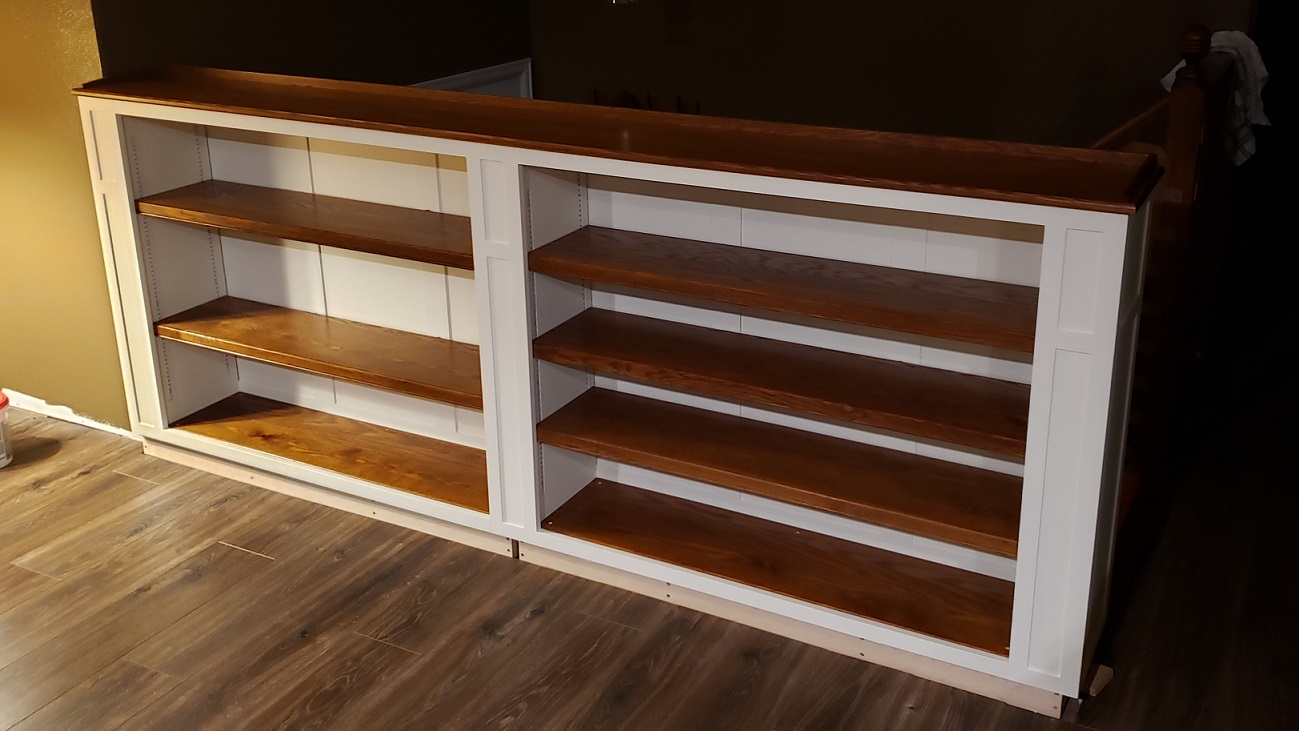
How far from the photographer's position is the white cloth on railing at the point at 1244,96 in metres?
3.67

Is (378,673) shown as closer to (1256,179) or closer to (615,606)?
(615,606)

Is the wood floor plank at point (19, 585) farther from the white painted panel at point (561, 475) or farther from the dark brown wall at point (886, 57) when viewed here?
the dark brown wall at point (886, 57)

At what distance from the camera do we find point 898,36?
518 cm

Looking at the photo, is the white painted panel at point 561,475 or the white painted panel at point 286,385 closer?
the white painted panel at point 561,475

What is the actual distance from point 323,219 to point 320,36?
1.76 m

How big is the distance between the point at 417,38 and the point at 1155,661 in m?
3.84

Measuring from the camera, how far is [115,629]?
2.90 metres

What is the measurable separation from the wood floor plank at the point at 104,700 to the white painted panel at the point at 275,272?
1.26 m

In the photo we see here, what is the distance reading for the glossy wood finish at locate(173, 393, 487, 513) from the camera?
3303 mm

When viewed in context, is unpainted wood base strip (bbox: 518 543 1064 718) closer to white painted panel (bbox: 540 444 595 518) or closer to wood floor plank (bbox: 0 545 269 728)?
white painted panel (bbox: 540 444 595 518)

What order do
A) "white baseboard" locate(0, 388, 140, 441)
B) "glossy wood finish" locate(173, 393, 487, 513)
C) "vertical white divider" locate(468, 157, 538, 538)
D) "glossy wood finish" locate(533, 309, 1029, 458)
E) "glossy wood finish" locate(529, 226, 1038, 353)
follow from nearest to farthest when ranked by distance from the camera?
"glossy wood finish" locate(529, 226, 1038, 353) → "glossy wood finish" locate(533, 309, 1029, 458) → "vertical white divider" locate(468, 157, 538, 538) → "glossy wood finish" locate(173, 393, 487, 513) → "white baseboard" locate(0, 388, 140, 441)

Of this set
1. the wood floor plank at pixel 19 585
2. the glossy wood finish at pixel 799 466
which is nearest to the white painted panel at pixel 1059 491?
the glossy wood finish at pixel 799 466

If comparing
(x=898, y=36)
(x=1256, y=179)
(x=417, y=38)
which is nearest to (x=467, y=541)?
(x=417, y=38)

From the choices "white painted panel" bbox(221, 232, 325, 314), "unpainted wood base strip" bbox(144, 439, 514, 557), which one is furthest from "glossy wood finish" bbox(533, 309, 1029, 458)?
"white painted panel" bbox(221, 232, 325, 314)
